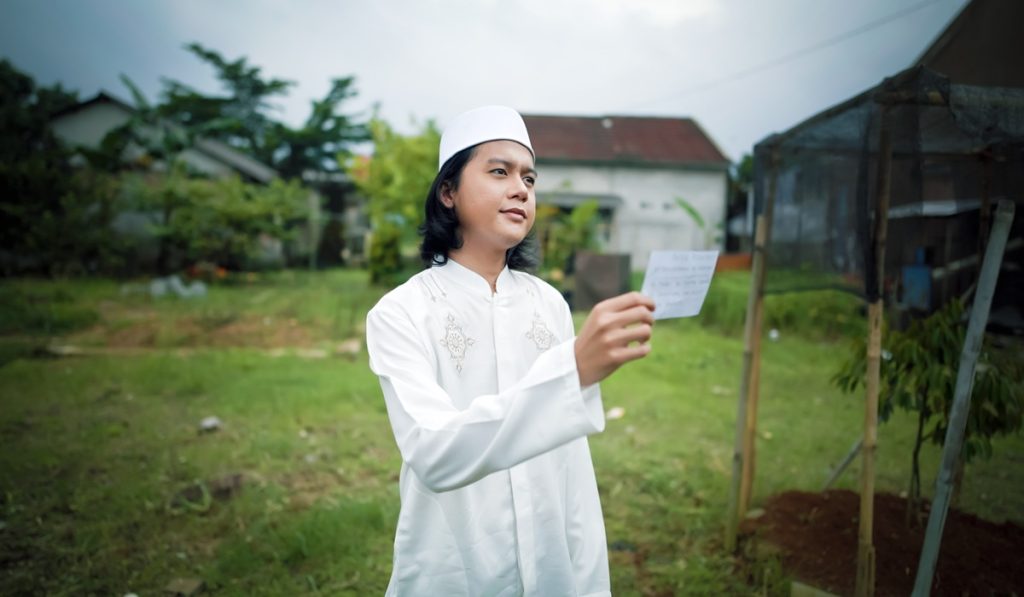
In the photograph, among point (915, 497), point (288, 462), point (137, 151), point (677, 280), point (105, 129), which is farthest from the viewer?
point (105, 129)

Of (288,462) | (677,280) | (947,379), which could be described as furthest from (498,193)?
(288,462)

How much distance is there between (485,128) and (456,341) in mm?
571

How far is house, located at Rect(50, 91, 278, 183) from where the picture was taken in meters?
17.8

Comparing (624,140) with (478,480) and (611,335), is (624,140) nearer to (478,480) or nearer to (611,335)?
(478,480)

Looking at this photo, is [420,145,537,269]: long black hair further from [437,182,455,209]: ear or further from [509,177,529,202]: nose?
[509,177,529,202]: nose

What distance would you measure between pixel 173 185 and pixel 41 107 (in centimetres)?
755

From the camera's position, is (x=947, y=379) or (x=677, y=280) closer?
(x=677, y=280)

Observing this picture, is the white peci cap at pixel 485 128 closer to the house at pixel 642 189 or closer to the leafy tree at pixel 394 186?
the leafy tree at pixel 394 186

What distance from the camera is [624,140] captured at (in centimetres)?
2109

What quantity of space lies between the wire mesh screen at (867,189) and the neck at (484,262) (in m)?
1.70

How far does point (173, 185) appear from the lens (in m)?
14.5

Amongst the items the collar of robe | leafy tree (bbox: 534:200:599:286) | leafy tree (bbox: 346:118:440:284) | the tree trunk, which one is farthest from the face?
leafy tree (bbox: 346:118:440:284)

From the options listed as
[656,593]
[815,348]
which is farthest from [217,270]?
[656,593]

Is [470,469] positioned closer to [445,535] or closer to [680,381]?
[445,535]
